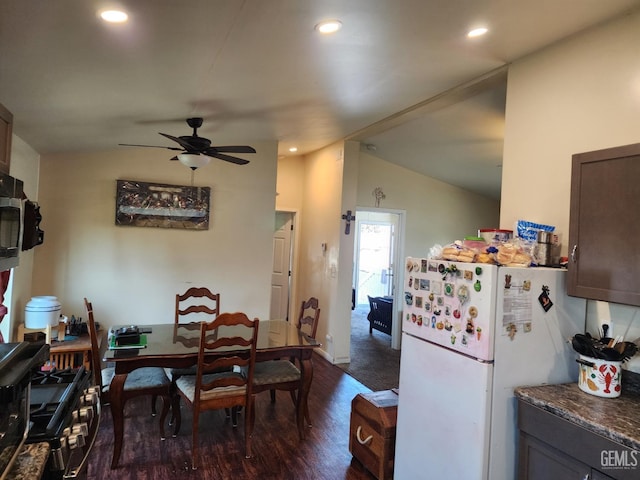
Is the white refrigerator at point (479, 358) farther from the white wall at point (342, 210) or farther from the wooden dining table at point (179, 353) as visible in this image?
the white wall at point (342, 210)

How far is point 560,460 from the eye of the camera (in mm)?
1714

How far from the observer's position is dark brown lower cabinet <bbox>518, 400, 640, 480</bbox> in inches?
58.6

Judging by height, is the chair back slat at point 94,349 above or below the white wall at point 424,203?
below

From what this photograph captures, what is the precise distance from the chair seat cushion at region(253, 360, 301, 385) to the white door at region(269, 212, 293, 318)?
10.1 feet

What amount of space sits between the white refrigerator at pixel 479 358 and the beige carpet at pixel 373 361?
2228mm

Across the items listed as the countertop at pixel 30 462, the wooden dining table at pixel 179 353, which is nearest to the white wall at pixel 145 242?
the wooden dining table at pixel 179 353

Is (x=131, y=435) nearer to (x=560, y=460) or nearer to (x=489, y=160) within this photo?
(x=560, y=460)

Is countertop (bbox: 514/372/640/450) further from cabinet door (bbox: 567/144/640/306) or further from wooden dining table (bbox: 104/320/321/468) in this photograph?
wooden dining table (bbox: 104/320/321/468)

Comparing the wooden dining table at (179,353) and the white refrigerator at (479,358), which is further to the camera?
the wooden dining table at (179,353)

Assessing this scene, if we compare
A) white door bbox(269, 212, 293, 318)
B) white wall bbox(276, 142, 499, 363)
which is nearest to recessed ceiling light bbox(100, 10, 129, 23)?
white wall bbox(276, 142, 499, 363)

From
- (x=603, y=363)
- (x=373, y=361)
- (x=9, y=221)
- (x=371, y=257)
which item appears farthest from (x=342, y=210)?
(x=371, y=257)

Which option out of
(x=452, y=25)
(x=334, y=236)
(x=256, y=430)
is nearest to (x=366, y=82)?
(x=452, y=25)

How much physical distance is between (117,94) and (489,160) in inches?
169

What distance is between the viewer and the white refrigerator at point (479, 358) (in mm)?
1901
